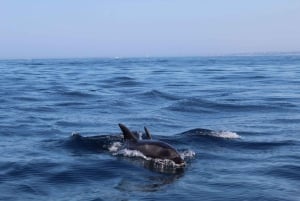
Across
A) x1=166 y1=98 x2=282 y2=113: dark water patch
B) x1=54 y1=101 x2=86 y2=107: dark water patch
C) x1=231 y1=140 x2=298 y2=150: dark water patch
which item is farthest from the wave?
x1=54 y1=101 x2=86 y2=107: dark water patch

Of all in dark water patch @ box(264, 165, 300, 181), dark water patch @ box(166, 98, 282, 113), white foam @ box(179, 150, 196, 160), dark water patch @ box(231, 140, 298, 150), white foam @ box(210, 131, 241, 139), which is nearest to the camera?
dark water patch @ box(264, 165, 300, 181)

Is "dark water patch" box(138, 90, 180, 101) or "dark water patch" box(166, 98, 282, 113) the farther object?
"dark water patch" box(138, 90, 180, 101)

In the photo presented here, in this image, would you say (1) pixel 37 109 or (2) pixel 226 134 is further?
(1) pixel 37 109

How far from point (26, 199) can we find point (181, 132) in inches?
432

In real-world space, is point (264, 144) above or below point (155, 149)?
below

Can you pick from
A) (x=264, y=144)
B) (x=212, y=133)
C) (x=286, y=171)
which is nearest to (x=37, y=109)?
(x=212, y=133)

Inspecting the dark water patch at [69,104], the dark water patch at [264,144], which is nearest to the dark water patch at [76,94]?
the dark water patch at [69,104]

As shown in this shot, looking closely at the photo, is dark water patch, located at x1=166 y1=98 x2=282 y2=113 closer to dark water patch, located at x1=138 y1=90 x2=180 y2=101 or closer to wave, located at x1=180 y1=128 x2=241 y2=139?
dark water patch, located at x1=138 y1=90 x2=180 y2=101

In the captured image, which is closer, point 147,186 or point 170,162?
point 147,186

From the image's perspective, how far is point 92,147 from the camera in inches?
798

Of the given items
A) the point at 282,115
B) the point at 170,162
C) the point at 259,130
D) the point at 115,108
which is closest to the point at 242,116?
the point at 282,115

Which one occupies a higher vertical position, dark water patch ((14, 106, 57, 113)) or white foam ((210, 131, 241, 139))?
white foam ((210, 131, 241, 139))

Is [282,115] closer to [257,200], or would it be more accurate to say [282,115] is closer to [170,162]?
[170,162]

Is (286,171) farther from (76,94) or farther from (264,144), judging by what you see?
(76,94)
